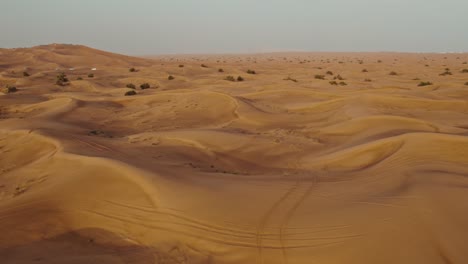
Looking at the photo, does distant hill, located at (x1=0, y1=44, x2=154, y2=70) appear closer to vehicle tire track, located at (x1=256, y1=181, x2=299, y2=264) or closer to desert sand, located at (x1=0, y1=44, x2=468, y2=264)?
desert sand, located at (x1=0, y1=44, x2=468, y2=264)

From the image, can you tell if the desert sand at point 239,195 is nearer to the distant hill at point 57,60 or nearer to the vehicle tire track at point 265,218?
the vehicle tire track at point 265,218

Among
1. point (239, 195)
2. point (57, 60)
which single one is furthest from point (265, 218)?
point (57, 60)

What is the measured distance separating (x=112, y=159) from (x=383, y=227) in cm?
405

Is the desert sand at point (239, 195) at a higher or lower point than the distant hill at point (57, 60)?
lower

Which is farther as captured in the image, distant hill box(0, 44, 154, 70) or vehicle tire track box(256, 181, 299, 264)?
distant hill box(0, 44, 154, 70)

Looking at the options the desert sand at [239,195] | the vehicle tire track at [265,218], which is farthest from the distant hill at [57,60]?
the vehicle tire track at [265,218]

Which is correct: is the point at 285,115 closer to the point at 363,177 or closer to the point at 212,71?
the point at 363,177

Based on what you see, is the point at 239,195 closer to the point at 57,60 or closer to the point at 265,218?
the point at 265,218

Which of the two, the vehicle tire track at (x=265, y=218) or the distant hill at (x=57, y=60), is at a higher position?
the distant hill at (x=57, y=60)

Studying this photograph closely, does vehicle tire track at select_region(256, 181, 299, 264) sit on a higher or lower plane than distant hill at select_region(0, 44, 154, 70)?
lower

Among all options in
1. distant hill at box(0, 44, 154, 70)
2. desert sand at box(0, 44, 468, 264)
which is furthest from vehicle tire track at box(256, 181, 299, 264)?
distant hill at box(0, 44, 154, 70)

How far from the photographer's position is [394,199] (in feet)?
13.1

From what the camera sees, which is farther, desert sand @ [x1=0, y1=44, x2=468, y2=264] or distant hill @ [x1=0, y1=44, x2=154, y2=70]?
distant hill @ [x1=0, y1=44, x2=154, y2=70]

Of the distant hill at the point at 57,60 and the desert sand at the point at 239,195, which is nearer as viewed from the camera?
the desert sand at the point at 239,195
